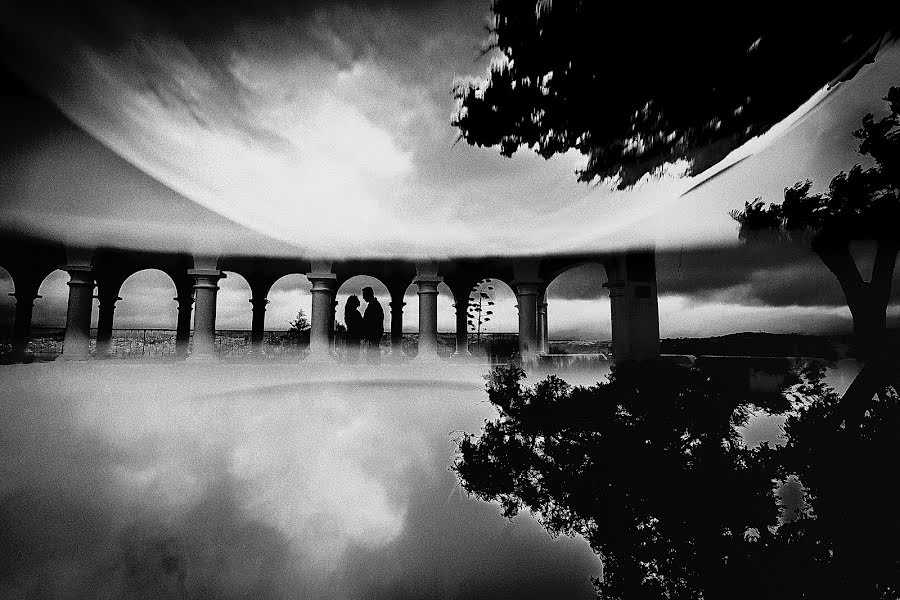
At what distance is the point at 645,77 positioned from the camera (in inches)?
170

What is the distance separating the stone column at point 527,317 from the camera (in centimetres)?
1041

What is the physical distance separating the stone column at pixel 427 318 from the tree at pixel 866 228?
709 centimetres

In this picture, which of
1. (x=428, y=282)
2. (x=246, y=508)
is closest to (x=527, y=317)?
(x=428, y=282)

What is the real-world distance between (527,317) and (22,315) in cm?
1144

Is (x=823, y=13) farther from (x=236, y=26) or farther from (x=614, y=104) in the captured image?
(x=236, y=26)

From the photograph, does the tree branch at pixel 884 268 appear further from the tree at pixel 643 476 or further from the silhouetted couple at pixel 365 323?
the silhouetted couple at pixel 365 323

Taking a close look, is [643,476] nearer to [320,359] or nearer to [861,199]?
[861,199]

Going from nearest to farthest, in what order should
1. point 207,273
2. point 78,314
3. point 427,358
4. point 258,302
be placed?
point 78,314 → point 207,273 → point 427,358 → point 258,302

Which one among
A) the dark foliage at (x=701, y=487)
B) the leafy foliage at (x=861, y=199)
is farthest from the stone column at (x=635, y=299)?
the dark foliage at (x=701, y=487)

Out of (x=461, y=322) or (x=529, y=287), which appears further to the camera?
(x=461, y=322)

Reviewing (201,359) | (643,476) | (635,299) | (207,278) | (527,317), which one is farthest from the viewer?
(527,317)

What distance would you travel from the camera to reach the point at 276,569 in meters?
3.88

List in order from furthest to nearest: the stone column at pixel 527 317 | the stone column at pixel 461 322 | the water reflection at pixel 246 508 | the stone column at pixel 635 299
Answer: the stone column at pixel 461 322 < the stone column at pixel 527 317 < the stone column at pixel 635 299 < the water reflection at pixel 246 508

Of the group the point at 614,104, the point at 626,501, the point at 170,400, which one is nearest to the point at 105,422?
the point at 170,400
